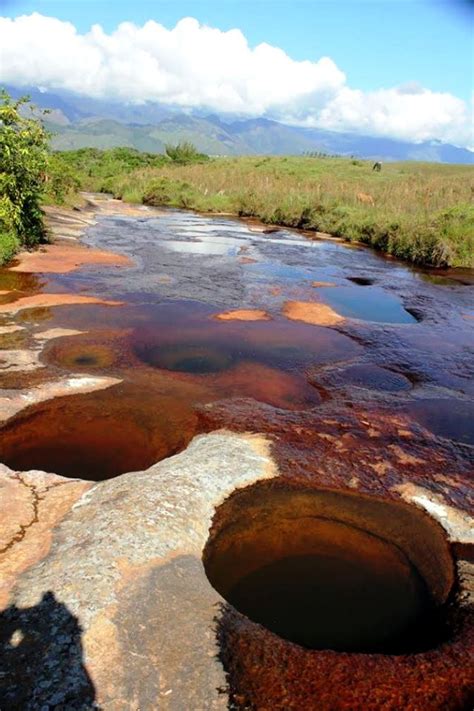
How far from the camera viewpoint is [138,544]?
5383mm

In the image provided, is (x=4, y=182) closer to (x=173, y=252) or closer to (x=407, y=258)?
(x=173, y=252)

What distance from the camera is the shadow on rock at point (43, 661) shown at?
3.75 metres

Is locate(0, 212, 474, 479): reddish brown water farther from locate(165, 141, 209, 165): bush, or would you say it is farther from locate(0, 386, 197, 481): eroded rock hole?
locate(165, 141, 209, 165): bush

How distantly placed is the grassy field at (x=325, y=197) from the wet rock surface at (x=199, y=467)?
33.4 feet

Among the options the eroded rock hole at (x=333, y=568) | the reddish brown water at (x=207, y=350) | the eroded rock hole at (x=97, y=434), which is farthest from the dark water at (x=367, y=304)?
the eroded rock hole at (x=333, y=568)

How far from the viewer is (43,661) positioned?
4027 millimetres

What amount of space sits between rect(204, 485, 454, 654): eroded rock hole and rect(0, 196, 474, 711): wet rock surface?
0.06m

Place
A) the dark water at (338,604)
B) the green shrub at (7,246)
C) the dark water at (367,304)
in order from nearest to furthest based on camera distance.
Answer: the dark water at (338,604)
the dark water at (367,304)
the green shrub at (7,246)

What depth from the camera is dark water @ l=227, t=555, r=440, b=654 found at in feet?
16.5

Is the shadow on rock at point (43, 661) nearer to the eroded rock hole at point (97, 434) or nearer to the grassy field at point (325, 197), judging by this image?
the eroded rock hole at point (97, 434)

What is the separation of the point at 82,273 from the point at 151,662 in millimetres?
16605

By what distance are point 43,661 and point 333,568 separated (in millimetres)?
3194

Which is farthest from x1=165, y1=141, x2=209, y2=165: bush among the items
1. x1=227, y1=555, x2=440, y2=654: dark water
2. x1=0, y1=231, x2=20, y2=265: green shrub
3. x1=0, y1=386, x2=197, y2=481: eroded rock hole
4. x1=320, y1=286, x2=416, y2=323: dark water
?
x1=227, y1=555, x2=440, y2=654: dark water

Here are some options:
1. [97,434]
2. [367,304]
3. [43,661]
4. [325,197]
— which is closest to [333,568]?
[43,661]
